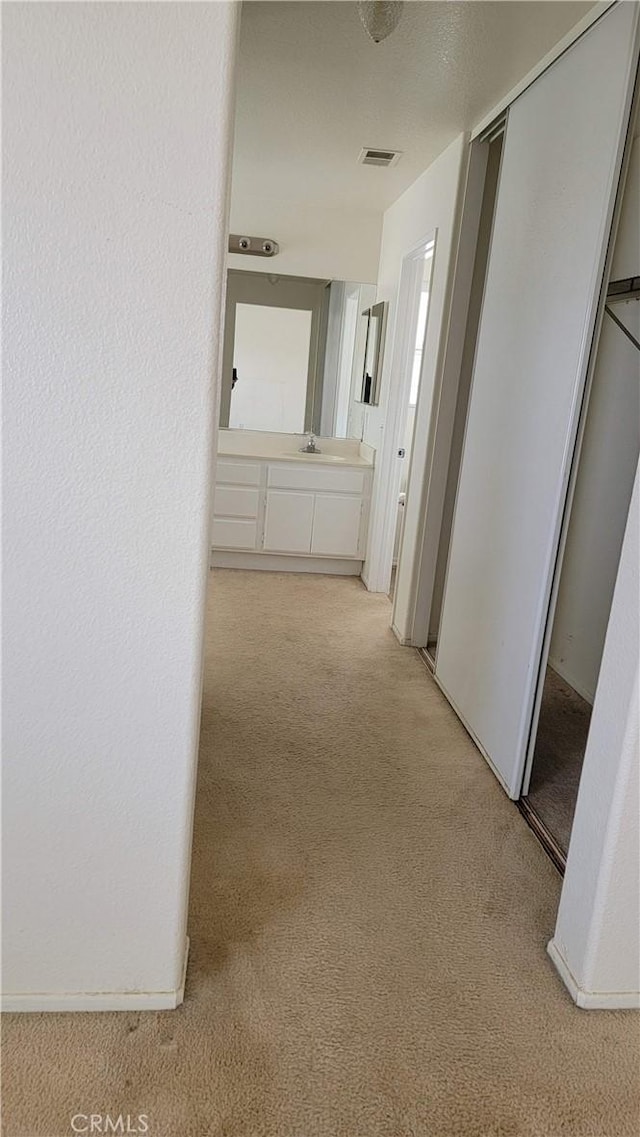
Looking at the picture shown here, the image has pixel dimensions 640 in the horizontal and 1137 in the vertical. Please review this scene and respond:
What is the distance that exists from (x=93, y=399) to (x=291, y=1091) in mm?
1294

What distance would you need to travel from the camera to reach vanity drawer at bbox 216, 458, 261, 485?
496cm

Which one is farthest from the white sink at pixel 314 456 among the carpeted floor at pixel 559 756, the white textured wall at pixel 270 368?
the carpeted floor at pixel 559 756

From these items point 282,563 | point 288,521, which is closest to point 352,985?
point 288,521

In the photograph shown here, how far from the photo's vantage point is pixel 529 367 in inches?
105

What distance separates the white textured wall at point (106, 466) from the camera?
1.25m

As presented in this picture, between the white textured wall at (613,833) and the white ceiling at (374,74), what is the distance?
1.72 meters

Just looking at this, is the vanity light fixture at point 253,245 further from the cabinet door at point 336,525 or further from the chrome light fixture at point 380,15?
the chrome light fixture at point 380,15

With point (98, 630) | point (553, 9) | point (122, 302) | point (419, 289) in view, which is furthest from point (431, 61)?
point (98, 630)

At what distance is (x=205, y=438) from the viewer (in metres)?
1.37

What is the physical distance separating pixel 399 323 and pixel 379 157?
2.97 ft

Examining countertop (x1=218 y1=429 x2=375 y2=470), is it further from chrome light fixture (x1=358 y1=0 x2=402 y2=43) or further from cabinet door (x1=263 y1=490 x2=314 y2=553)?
chrome light fixture (x1=358 y1=0 x2=402 y2=43)

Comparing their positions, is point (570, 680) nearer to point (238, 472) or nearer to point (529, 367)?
point (529, 367)

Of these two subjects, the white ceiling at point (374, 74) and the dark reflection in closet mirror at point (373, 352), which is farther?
the dark reflection in closet mirror at point (373, 352)

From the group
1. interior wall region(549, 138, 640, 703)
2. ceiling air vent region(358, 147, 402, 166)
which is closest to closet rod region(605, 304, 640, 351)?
interior wall region(549, 138, 640, 703)
